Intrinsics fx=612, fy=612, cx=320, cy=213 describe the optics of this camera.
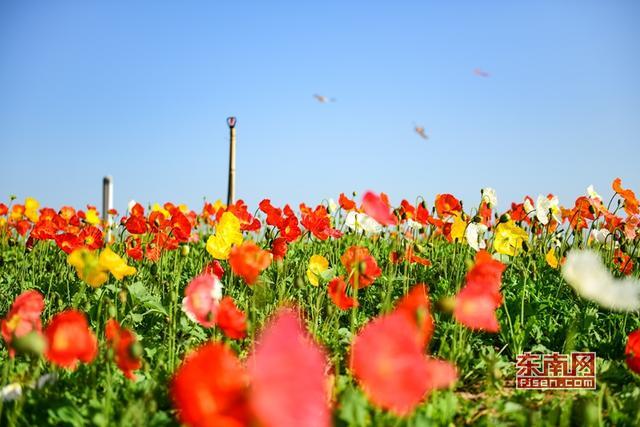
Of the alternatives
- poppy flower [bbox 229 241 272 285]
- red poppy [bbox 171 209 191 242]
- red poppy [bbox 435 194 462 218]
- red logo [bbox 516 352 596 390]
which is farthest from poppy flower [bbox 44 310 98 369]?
red poppy [bbox 435 194 462 218]

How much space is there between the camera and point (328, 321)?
3422 millimetres

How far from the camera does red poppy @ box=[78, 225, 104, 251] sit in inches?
134

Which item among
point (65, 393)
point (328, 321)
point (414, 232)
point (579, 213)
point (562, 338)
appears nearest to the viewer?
point (65, 393)

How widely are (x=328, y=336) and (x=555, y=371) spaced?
108 centimetres

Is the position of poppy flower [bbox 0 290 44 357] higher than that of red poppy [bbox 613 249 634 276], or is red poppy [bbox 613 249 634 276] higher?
red poppy [bbox 613 249 634 276]

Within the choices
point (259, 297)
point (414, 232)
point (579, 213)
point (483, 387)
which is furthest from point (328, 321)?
point (579, 213)

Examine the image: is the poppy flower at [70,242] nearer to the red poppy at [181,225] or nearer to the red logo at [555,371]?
the red poppy at [181,225]

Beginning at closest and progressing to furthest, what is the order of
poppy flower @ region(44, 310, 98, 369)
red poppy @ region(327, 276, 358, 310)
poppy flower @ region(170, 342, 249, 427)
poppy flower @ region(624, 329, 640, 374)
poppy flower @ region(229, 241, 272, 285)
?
poppy flower @ region(170, 342, 249, 427)
poppy flower @ region(44, 310, 98, 369)
poppy flower @ region(624, 329, 640, 374)
poppy flower @ region(229, 241, 272, 285)
red poppy @ region(327, 276, 358, 310)

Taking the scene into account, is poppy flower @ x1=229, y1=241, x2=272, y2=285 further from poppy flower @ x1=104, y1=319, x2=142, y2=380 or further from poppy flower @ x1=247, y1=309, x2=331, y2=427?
poppy flower @ x1=247, y1=309, x2=331, y2=427

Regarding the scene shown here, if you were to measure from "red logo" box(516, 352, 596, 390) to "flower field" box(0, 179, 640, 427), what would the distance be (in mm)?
50

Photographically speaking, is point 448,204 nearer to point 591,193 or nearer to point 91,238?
point 591,193

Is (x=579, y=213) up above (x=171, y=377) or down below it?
above

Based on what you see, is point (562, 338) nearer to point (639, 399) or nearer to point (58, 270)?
point (639, 399)

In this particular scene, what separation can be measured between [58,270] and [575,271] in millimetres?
3607
